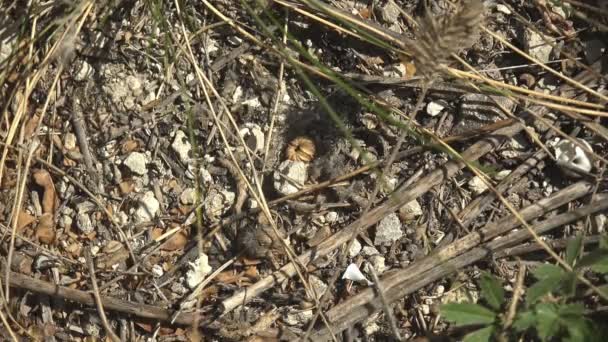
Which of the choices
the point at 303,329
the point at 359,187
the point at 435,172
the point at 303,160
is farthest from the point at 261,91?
the point at 303,329

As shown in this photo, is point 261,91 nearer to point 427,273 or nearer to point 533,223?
point 427,273

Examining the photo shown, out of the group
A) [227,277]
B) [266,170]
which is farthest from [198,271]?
[266,170]

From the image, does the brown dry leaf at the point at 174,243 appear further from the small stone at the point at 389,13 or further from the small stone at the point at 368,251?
the small stone at the point at 389,13

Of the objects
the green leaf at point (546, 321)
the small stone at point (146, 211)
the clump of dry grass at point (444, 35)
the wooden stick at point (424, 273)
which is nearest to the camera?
the clump of dry grass at point (444, 35)

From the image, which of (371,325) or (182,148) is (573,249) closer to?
(371,325)

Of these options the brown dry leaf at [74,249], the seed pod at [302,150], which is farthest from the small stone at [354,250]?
the brown dry leaf at [74,249]

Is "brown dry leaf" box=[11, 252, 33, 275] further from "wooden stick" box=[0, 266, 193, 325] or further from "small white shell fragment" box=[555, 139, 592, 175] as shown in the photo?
"small white shell fragment" box=[555, 139, 592, 175]
